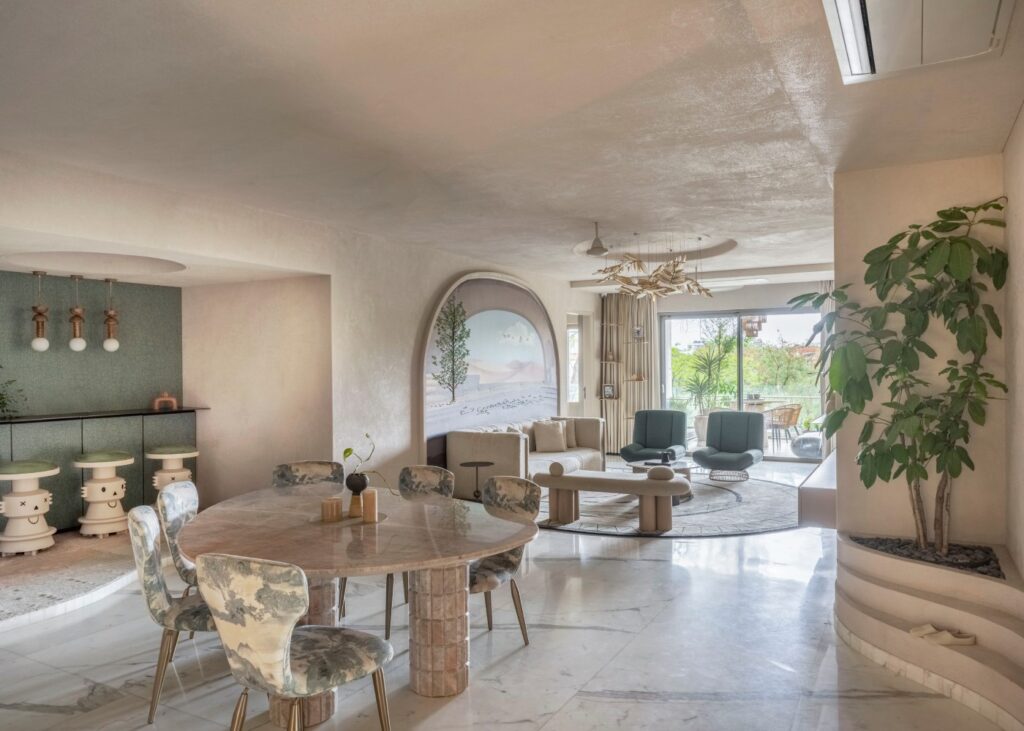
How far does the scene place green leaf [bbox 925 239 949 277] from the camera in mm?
3527

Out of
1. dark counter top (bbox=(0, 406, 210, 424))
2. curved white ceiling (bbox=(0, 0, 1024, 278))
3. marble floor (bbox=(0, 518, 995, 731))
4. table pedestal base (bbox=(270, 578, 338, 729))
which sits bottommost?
marble floor (bbox=(0, 518, 995, 731))

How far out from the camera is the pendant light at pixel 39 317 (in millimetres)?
5691

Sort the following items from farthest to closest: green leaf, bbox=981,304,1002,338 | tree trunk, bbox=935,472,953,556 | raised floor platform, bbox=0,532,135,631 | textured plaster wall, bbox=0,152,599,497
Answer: textured plaster wall, bbox=0,152,599,497 → raised floor platform, bbox=0,532,135,631 → tree trunk, bbox=935,472,953,556 → green leaf, bbox=981,304,1002,338

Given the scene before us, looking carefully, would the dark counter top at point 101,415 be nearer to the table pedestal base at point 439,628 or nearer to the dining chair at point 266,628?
the table pedestal base at point 439,628

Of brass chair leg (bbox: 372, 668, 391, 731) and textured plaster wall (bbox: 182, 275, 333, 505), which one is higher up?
textured plaster wall (bbox: 182, 275, 333, 505)

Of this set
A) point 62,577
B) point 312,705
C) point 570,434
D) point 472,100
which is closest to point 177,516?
point 312,705

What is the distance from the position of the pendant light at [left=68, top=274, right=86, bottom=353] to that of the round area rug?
4.25 m

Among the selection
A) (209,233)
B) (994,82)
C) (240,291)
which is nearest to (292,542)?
Result: (209,233)

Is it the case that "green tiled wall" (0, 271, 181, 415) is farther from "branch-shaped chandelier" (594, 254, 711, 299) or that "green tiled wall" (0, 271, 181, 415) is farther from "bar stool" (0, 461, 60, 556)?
"branch-shaped chandelier" (594, 254, 711, 299)

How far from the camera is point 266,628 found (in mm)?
2334

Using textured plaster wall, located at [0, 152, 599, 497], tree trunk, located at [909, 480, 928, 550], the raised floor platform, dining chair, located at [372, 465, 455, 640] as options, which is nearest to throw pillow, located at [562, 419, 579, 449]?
textured plaster wall, located at [0, 152, 599, 497]

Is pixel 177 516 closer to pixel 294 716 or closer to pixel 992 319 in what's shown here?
pixel 294 716

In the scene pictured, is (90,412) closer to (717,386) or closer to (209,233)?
(209,233)

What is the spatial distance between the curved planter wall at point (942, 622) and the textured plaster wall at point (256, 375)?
13.9 ft
